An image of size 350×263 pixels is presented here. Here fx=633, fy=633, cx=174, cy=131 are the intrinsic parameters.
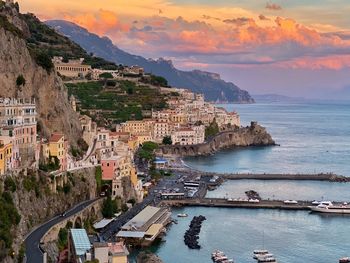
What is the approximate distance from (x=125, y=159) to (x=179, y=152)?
4133 cm

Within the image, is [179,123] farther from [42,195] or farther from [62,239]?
[62,239]

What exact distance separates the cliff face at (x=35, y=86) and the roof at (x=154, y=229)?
32.3 feet

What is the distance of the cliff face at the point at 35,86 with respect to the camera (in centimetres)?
4312

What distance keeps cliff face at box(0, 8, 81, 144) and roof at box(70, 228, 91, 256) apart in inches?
549

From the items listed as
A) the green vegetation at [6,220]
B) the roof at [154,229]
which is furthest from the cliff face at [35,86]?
the green vegetation at [6,220]

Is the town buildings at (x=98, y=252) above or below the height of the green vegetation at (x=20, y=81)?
below

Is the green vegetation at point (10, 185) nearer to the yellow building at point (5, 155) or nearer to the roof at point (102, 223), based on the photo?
the yellow building at point (5, 155)

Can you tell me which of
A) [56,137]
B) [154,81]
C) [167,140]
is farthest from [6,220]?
[154,81]

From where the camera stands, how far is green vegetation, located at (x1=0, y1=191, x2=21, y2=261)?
1174 inches

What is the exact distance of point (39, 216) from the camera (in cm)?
3672

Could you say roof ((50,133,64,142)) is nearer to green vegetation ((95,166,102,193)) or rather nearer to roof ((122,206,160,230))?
green vegetation ((95,166,102,193))

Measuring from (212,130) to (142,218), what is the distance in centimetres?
6405

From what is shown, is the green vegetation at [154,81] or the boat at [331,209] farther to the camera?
the green vegetation at [154,81]

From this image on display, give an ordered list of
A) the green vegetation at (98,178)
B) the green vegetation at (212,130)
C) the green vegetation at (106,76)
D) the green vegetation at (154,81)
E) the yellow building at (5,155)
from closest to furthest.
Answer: the yellow building at (5,155)
the green vegetation at (98,178)
the green vegetation at (106,76)
the green vegetation at (212,130)
the green vegetation at (154,81)
